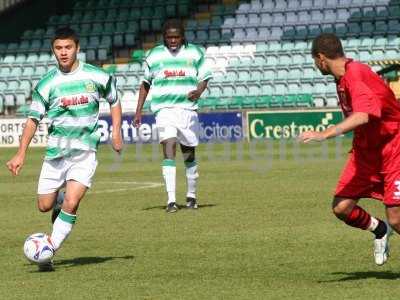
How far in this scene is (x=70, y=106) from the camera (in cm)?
1011

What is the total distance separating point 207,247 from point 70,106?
1.98 metres

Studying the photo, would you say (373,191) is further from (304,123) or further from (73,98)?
(304,123)

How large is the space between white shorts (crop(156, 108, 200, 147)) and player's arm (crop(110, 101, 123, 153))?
4713 mm

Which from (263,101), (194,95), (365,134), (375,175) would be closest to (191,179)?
(194,95)

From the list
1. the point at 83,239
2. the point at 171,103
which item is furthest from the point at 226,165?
the point at 83,239

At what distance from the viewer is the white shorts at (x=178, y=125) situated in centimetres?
1515

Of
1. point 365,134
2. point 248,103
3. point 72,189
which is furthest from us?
point 248,103

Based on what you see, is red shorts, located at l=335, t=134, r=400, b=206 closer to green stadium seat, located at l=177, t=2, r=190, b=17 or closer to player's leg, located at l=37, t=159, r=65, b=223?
player's leg, located at l=37, t=159, r=65, b=223

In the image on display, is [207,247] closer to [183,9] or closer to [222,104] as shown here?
[222,104]

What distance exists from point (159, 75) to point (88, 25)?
29970 millimetres

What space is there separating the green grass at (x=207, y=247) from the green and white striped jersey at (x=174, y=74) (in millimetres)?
1405

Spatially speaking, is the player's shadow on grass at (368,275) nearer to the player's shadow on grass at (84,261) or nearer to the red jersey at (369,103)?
the red jersey at (369,103)

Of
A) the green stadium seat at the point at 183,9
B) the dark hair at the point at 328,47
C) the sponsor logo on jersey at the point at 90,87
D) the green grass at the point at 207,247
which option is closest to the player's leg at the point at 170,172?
the green grass at the point at 207,247

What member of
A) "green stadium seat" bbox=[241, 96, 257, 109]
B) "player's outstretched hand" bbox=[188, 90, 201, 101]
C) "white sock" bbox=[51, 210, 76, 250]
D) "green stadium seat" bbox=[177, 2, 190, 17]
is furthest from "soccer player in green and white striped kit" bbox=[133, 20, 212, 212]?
"green stadium seat" bbox=[177, 2, 190, 17]
